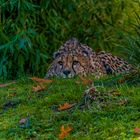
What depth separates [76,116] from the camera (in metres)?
5.04

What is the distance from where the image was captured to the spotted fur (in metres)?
8.24

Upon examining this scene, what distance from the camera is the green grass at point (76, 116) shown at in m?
4.61

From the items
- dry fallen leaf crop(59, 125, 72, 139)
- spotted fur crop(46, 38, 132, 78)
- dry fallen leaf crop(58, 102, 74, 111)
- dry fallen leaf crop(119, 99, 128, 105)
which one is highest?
dry fallen leaf crop(119, 99, 128, 105)

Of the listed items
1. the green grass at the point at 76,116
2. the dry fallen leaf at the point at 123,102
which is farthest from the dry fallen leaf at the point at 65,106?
the dry fallen leaf at the point at 123,102

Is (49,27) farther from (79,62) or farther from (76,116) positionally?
(76,116)

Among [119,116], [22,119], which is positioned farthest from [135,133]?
[22,119]

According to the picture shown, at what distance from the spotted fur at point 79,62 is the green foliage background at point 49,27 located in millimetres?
347

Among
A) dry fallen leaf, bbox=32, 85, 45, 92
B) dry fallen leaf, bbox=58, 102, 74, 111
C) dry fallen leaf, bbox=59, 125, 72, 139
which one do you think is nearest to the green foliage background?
dry fallen leaf, bbox=32, 85, 45, 92

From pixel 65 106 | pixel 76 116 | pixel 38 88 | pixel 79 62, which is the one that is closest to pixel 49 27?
pixel 79 62

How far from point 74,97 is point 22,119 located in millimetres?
627

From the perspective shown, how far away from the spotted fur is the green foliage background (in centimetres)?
35

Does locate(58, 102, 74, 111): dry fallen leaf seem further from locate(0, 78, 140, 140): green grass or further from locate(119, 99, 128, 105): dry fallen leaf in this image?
locate(119, 99, 128, 105): dry fallen leaf

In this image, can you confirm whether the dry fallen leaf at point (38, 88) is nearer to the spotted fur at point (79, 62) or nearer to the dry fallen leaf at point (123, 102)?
the spotted fur at point (79, 62)

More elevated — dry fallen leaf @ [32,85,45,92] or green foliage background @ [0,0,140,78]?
green foliage background @ [0,0,140,78]
